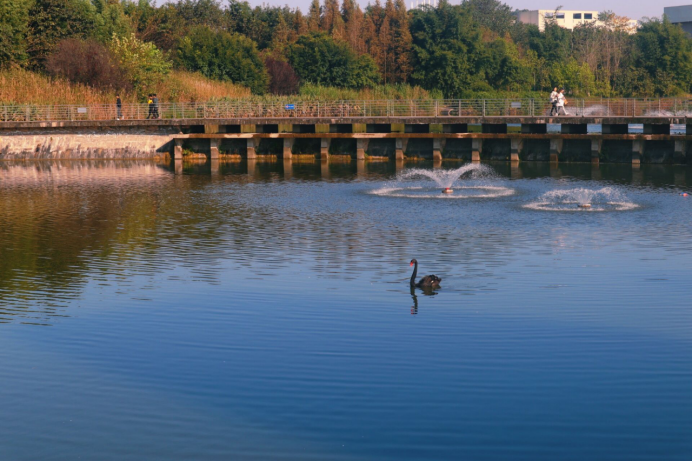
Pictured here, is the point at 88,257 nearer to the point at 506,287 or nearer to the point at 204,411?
the point at 506,287

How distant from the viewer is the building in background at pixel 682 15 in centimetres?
866

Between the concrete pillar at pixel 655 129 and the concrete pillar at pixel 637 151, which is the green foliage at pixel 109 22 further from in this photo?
→ the concrete pillar at pixel 637 151

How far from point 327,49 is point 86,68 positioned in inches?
1076

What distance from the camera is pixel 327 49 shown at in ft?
256

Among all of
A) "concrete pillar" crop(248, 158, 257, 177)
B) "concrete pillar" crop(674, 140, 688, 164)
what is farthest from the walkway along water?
"concrete pillar" crop(248, 158, 257, 177)

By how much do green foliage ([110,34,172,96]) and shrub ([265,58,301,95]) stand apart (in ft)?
40.7

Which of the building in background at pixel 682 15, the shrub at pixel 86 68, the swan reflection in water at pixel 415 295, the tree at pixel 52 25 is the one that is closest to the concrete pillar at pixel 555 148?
the shrub at pixel 86 68

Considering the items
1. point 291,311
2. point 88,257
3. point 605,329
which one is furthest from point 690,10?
point 88,257

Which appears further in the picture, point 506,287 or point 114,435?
point 506,287

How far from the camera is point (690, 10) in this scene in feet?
29.0

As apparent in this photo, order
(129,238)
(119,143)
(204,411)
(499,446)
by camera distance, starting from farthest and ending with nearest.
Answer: (119,143), (129,238), (204,411), (499,446)

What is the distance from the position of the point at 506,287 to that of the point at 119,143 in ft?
115

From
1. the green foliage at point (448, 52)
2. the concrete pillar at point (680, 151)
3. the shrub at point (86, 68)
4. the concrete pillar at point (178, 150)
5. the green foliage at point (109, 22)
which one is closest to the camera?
the concrete pillar at point (680, 151)

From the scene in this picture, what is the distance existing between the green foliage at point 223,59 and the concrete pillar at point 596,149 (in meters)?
31.0
